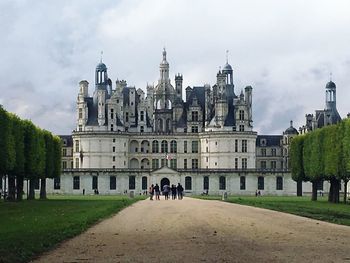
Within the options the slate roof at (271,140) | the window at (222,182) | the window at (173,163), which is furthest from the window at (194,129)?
the slate roof at (271,140)

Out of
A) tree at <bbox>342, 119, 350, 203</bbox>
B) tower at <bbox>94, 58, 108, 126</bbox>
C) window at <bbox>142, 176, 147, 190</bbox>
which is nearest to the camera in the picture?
tree at <bbox>342, 119, 350, 203</bbox>

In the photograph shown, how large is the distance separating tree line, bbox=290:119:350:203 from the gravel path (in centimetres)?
3403

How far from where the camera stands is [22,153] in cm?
6800

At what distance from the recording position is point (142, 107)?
13762 centimetres

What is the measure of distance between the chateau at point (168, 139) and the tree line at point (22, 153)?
40731 millimetres

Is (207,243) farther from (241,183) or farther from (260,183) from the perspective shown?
(260,183)

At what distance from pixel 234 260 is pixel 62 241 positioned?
6931 mm

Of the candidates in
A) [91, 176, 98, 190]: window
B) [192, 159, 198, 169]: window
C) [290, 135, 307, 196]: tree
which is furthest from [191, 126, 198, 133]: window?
[290, 135, 307, 196]: tree

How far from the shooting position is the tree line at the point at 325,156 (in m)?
65.2

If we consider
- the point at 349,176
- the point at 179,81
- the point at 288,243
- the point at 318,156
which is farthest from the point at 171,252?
the point at 179,81

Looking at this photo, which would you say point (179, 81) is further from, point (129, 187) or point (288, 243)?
point (288, 243)

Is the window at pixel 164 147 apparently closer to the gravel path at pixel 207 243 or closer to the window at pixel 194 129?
the window at pixel 194 129

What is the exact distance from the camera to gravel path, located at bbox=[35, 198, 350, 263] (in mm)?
18969

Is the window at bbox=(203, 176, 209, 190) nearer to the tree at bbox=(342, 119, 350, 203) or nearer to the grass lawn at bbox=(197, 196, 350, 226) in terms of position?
the tree at bbox=(342, 119, 350, 203)
